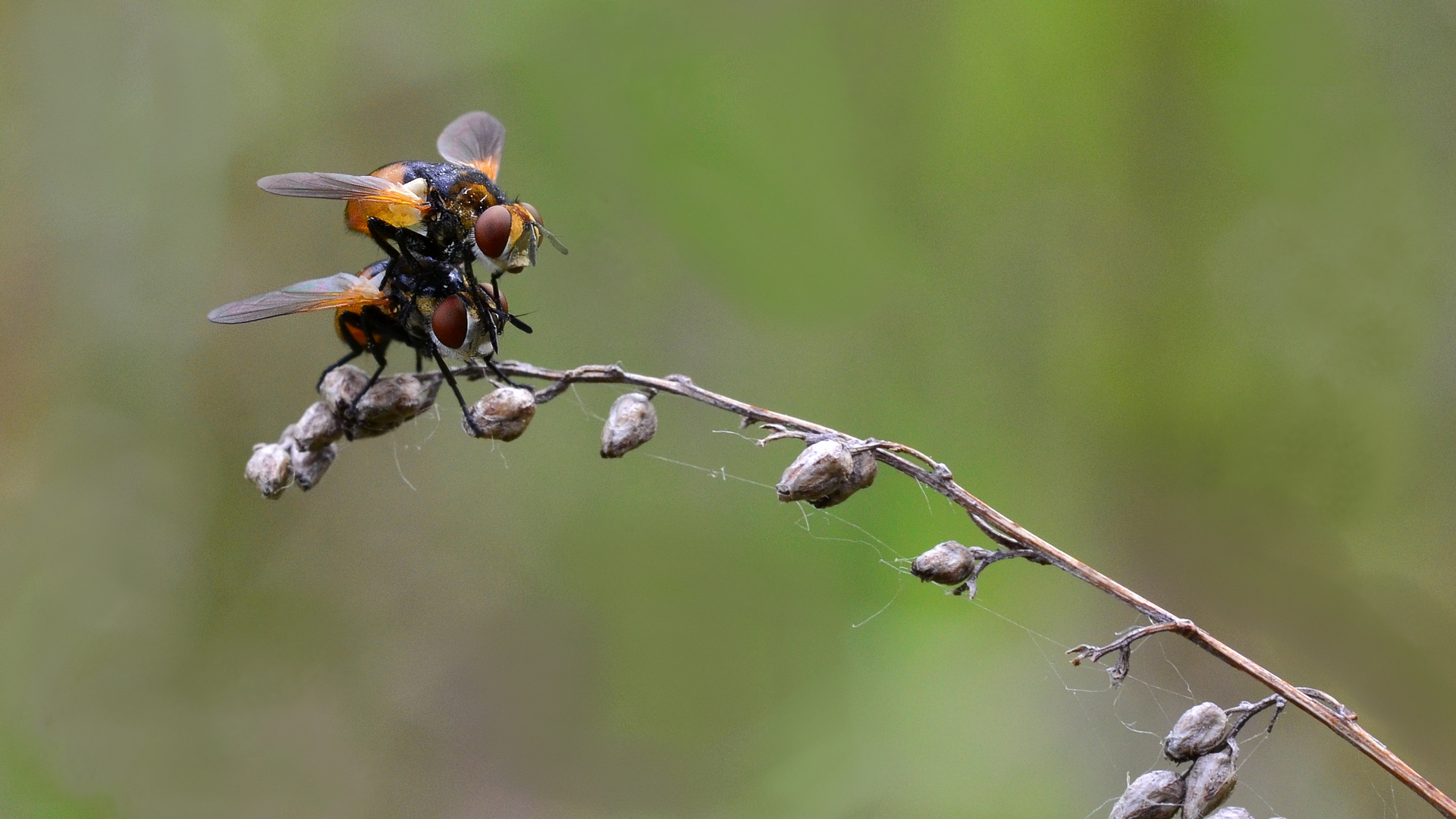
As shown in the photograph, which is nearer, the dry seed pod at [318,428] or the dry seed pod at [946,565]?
the dry seed pod at [946,565]

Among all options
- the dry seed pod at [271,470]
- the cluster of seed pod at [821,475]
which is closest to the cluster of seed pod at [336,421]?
the dry seed pod at [271,470]

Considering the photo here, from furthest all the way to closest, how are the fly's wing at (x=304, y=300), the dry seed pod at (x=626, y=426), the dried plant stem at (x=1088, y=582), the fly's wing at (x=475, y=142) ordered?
the fly's wing at (x=475, y=142)
the fly's wing at (x=304, y=300)
the dry seed pod at (x=626, y=426)
the dried plant stem at (x=1088, y=582)

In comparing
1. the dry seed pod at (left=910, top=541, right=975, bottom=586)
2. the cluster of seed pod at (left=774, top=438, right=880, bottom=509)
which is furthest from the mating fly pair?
the dry seed pod at (left=910, top=541, right=975, bottom=586)

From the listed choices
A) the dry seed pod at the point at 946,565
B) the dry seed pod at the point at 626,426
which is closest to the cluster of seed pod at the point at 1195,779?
the dry seed pod at the point at 946,565

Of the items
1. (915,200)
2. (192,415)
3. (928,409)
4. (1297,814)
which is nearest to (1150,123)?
(915,200)

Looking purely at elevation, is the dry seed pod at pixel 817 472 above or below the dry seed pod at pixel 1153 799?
above

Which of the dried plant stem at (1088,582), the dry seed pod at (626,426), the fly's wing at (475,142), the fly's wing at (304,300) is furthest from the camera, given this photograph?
the fly's wing at (475,142)

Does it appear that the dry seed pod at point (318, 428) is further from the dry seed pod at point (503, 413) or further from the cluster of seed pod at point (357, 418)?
the dry seed pod at point (503, 413)
